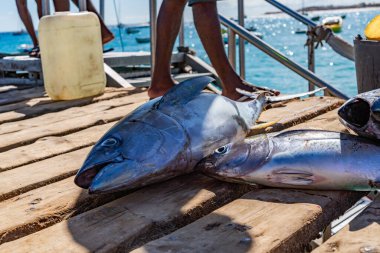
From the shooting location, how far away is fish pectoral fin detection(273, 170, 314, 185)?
1.93m

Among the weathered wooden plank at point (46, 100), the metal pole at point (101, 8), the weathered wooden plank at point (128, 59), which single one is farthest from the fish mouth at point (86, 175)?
the metal pole at point (101, 8)

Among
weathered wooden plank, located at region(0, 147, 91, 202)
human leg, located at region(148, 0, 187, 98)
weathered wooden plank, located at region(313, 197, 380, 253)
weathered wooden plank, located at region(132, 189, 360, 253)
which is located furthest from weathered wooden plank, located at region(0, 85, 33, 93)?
weathered wooden plank, located at region(313, 197, 380, 253)

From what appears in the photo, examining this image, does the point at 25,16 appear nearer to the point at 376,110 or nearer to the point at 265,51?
the point at 265,51

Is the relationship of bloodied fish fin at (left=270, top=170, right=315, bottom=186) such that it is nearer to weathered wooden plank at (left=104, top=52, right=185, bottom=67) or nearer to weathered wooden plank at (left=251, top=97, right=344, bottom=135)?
weathered wooden plank at (left=251, top=97, right=344, bottom=135)

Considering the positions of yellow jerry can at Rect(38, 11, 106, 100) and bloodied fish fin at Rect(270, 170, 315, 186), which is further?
yellow jerry can at Rect(38, 11, 106, 100)

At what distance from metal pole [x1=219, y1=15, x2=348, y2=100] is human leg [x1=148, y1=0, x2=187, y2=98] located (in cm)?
63

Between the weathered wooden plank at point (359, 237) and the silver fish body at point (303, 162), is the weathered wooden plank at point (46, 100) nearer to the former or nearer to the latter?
the silver fish body at point (303, 162)

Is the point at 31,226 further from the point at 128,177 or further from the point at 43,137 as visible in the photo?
the point at 43,137

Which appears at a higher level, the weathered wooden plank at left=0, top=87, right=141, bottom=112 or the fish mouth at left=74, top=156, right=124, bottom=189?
the fish mouth at left=74, top=156, right=124, bottom=189

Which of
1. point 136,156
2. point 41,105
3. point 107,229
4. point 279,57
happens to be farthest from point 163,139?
point 41,105

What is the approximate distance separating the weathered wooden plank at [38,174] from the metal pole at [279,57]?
1799mm

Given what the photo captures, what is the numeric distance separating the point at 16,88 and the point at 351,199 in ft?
12.9

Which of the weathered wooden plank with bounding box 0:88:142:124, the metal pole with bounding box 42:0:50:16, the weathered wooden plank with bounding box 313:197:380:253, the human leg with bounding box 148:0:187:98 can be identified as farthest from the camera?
the metal pole with bounding box 42:0:50:16

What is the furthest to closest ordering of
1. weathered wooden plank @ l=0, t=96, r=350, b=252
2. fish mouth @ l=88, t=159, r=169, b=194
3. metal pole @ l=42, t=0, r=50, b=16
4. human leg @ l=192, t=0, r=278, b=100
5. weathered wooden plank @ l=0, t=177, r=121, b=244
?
metal pole @ l=42, t=0, r=50, b=16 → human leg @ l=192, t=0, r=278, b=100 → fish mouth @ l=88, t=159, r=169, b=194 → weathered wooden plank @ l=0, t=177, r=121, b=244 → weathered wooden plank @ l=0, t=96, r=350, b=252
